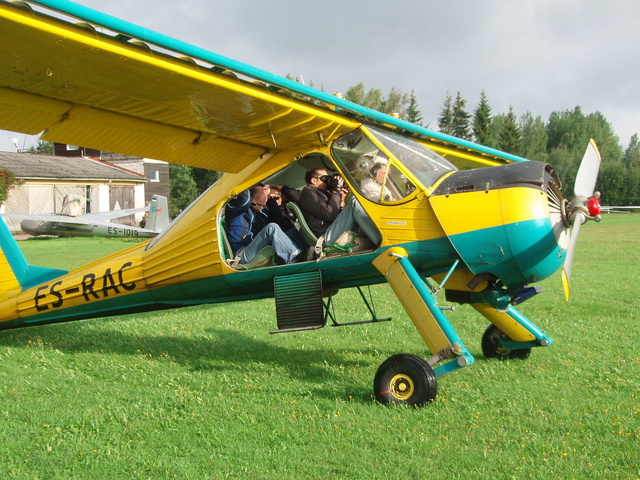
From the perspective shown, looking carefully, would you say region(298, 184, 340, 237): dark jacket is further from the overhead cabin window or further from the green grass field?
the green grass field

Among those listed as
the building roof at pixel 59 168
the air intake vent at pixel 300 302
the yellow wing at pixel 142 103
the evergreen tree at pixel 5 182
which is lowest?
the air intake vent at pixel 300 302

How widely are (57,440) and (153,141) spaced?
326cm

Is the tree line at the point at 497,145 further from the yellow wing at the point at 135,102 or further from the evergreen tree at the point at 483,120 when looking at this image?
the yellow wing at the point at 135,102

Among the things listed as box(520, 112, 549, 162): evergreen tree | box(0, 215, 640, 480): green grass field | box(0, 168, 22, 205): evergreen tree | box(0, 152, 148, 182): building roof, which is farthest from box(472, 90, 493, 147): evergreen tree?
box(0, 215, 640, 480): green grass field

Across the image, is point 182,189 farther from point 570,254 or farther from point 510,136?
point 570,254

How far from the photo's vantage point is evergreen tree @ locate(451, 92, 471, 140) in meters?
73.8

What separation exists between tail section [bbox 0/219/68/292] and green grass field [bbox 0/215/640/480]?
799mm

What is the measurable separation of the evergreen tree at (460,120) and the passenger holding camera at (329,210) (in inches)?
2763

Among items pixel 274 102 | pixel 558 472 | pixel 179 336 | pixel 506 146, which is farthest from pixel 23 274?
pixel 506 146

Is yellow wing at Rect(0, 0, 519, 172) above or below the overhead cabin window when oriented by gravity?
above

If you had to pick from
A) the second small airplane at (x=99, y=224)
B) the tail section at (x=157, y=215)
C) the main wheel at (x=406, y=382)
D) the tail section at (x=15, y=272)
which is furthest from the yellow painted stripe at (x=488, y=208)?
the tail section at (x=157, y=215)

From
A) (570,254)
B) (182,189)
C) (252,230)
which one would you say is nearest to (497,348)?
(570,254)

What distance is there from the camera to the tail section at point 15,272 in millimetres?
8109

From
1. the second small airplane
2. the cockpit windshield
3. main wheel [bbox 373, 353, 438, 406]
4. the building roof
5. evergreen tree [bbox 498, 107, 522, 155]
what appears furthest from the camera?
evergreen tree [bbox 498, 107, 522, 155]
